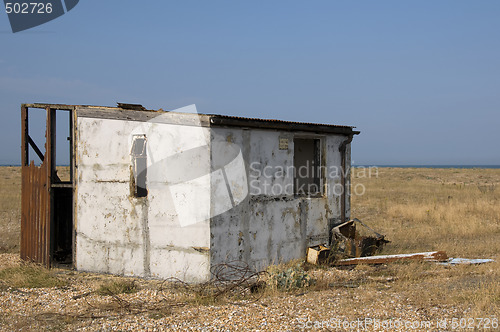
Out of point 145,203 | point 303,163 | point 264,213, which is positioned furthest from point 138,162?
point 303,163

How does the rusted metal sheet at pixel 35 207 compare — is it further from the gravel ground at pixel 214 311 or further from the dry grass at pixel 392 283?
the gravel ground at pixel 214 311

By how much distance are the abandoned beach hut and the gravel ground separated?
1038 millimetres

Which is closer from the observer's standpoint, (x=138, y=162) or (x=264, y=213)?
(x=138, y=162)

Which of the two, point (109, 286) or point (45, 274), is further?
point (45, 274)

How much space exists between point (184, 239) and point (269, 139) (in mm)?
2689

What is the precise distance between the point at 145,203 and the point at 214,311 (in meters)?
2.96

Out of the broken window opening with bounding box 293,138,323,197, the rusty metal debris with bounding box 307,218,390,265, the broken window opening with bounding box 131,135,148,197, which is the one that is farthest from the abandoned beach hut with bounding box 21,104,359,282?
the broken window opening with bounding box 293,138,323,197

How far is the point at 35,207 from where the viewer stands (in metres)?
9.61

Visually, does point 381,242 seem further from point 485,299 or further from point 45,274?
point 45,274

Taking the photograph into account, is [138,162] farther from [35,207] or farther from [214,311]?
[214,311]

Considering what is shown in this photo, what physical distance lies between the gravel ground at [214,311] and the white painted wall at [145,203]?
821 mm

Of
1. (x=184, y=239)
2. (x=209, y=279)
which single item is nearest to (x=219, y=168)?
(x=184, y=239)

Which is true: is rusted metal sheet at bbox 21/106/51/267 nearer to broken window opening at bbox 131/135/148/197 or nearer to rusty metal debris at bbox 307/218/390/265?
broken window opening at bbox 131/135/148/197

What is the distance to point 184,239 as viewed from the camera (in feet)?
26.6
